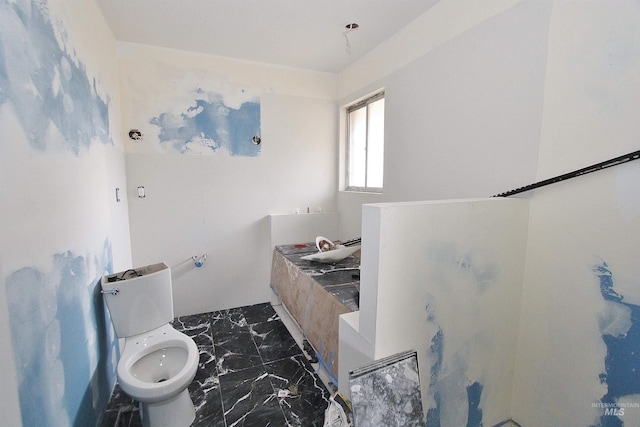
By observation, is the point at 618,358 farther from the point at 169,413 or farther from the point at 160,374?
the point at 160,374

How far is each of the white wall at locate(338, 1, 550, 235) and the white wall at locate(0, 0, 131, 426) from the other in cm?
214

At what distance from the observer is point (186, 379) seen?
153 centimetres

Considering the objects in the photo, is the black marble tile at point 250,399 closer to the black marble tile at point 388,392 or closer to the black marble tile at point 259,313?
the black marble tile at point 259,313

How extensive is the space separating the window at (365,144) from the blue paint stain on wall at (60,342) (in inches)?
91.9

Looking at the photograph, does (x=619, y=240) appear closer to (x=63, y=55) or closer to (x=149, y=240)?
(x=63, y=55)

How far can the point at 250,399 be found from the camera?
1.85 metres

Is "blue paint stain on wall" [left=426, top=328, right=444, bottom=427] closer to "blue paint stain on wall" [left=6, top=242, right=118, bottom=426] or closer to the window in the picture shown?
"blue paint stain on wall" [left=6, top=242, right=118, bottom=426]

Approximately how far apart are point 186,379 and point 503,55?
2.49 m

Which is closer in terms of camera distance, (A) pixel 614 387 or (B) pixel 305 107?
(A) pixel 614 387

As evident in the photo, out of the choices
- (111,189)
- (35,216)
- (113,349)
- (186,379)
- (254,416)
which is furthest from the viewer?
(111,189)

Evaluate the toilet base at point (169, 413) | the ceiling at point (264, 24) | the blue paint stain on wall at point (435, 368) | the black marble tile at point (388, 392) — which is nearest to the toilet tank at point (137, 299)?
the toilet base at point (169, 413)

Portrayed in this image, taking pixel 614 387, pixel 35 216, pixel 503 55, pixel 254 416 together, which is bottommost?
pixel 254 416

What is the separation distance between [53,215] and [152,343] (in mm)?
1039

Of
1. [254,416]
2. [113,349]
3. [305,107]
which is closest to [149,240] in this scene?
[113,349]
